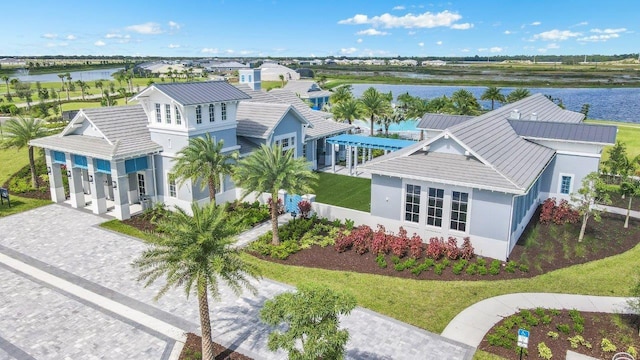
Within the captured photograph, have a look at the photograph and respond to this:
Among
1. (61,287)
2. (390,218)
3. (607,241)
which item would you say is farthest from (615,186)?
(61,287)

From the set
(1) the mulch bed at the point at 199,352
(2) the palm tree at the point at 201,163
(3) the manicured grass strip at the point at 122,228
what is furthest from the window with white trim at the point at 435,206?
(3) the manicured grass strip at the point at 122,228

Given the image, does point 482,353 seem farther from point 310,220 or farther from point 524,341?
point 310,220

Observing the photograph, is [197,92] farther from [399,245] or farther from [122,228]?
[399,245]

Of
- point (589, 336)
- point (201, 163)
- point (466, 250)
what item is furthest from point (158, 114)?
point (589, 336)

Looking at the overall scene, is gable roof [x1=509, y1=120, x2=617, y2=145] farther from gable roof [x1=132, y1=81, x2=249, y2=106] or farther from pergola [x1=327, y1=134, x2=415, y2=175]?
gable roof [x1=132, y1=81, x2=249, y2=106]

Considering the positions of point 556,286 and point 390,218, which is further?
point 390,218

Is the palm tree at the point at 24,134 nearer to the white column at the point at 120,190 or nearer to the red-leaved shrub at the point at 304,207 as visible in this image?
the white column at the point at 120,190

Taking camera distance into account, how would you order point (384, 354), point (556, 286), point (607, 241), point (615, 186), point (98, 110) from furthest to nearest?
1. point (615, 186)
2. point (98, 110)
3. point (607, 241)
4. point (556, 286)
5. point (384, 354)
